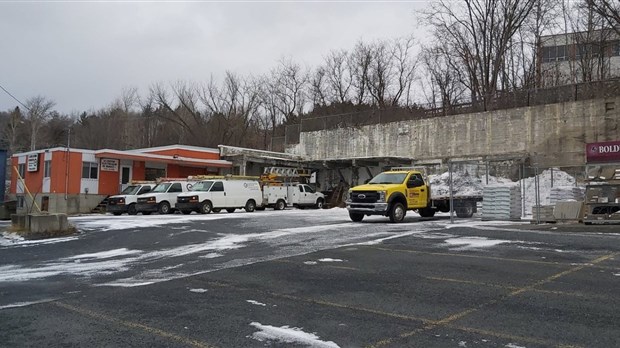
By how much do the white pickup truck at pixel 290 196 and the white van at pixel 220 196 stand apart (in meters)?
1.33

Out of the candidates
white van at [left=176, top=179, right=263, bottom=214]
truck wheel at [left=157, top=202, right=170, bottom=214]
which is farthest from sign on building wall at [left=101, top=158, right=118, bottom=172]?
white van at [left=176, top=179, right=263, bottom=214]

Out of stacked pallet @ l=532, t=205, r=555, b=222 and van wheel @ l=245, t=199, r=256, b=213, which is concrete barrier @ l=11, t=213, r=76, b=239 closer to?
van wheel @ l=245, t=199, r=256, b=213

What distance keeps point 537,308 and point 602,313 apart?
722 millimetres

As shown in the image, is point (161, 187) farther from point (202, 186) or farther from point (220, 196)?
point (220, 196)

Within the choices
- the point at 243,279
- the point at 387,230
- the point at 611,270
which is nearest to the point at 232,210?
the point at 387,230

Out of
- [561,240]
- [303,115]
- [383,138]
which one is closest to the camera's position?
[561,240]

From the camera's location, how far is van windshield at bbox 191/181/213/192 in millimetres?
28359

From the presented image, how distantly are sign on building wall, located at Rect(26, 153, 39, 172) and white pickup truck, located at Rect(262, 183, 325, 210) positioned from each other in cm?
1625

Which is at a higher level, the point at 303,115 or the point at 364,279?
the point at 303,115

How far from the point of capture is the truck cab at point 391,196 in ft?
65.2

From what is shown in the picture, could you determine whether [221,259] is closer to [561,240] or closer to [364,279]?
[364,279]

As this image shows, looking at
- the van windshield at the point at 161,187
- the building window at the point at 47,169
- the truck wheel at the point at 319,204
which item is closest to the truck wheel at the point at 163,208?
the van windshield at the point at 161,187

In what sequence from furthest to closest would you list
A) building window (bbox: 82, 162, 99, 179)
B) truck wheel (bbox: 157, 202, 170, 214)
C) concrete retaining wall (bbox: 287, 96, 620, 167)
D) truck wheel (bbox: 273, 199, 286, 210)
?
building window (bbox: 82, 162, 99, 179), truck wheel (bbox: 273, 199, 286, 210), concrete retaining wall (bbox: 287, 96, 620, 167), truck wheel (bbox: 157, 202, 170, 214)

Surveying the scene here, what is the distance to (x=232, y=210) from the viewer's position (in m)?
30.5
